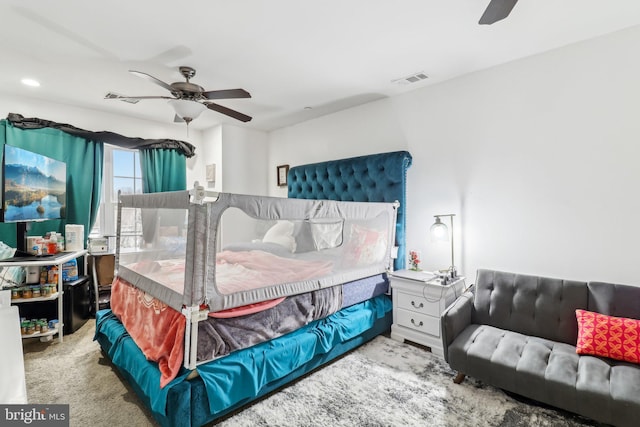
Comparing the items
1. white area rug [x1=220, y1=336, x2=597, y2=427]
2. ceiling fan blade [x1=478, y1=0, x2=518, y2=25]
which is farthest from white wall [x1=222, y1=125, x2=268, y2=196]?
ceiling fan blade [x1=478, y1=0, x2=518, y2=25]

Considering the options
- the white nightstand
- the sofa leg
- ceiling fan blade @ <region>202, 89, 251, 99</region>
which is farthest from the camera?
the white nightstand

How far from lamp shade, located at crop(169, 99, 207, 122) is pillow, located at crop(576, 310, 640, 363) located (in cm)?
329

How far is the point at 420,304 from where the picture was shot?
274 cm

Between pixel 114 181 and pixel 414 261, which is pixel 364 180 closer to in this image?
pixel 414 261

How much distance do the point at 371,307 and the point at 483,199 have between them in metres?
1.40

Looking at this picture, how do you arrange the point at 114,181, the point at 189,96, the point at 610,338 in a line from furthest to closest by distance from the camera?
the point at 114,181, the point at 189,96, the point at 610,338

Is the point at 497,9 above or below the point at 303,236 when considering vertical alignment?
above

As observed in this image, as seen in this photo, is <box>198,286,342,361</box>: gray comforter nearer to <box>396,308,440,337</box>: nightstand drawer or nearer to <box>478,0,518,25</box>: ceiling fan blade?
<box>396,308,440,337</box>: nightstand drawer

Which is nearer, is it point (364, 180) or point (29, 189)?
point (29, 189)

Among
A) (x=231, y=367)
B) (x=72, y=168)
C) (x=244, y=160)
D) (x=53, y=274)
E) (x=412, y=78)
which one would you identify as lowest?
(x=231, y=367)

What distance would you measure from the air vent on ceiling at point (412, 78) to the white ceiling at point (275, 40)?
6 centimetres

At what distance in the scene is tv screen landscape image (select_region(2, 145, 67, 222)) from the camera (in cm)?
272

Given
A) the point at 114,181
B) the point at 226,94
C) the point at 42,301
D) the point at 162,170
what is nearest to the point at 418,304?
the point at 226,94

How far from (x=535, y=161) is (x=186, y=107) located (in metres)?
2.95
